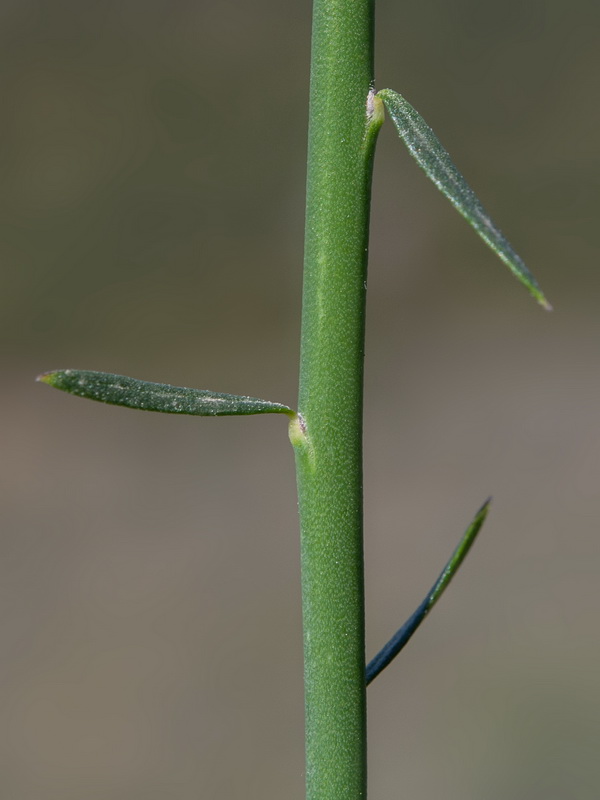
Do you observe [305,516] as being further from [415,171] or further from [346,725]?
[415,171]

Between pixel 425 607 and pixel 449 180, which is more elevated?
pixel 449 180

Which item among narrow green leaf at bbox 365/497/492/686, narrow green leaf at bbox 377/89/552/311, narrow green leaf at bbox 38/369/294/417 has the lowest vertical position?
narrow green leaf at bbox 365/497/492/686

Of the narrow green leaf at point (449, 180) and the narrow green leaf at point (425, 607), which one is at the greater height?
the narrow green leaf at point (449, 180)

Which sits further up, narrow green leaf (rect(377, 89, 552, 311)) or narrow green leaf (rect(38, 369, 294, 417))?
narrow green leaf (rect(377, 89, 552, 311))

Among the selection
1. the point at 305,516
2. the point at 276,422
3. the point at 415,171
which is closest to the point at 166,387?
the point at 305,516
